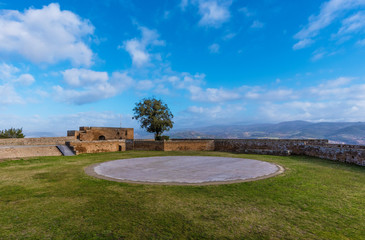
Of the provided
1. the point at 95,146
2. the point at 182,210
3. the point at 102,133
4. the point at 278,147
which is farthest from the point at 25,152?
the point at 278,147

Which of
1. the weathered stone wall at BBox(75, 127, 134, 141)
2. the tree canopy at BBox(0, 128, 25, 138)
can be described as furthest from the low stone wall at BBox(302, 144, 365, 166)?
the tree canopy at BBox(0, 128, 25, 138)

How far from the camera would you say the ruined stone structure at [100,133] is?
27688mm

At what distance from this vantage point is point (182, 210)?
4539 mm

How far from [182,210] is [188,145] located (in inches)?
757

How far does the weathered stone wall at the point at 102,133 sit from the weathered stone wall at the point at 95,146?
7.85m

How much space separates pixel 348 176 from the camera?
823 cm

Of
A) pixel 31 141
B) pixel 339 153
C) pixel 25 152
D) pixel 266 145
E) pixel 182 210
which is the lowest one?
pixel 182 210

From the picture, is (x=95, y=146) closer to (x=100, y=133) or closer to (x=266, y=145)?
(x=100, y=133)

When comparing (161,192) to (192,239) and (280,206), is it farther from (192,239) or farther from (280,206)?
(280,206)

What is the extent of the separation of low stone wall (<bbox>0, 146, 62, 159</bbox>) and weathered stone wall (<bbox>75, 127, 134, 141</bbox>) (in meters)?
10.9

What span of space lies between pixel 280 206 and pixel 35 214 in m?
5.79

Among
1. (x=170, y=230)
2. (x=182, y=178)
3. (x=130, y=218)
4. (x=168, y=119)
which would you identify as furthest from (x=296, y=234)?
(x=168, y=119)

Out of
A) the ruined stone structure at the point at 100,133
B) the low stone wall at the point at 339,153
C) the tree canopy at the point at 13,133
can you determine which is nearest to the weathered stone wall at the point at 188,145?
the low stone wall at the point at 339,153

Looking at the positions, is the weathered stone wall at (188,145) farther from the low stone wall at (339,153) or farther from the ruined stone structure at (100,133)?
the ruined stone structure at (100,133)
